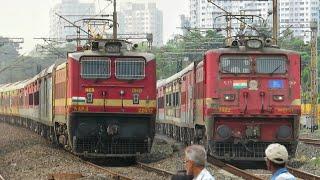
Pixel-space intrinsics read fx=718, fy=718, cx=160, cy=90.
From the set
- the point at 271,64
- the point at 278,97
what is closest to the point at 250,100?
the point at 278,97

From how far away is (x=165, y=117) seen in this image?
35625 mm

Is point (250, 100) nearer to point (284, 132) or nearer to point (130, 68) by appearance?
point (284, 132)

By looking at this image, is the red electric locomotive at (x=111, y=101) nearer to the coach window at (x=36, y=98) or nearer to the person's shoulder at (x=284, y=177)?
the person's shoulder at (x=284, y=177)

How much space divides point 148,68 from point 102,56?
1.31 metres

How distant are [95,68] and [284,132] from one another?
5389 millimetres

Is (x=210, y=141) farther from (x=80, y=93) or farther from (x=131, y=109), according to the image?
(x=80, y=93)

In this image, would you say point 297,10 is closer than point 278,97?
No

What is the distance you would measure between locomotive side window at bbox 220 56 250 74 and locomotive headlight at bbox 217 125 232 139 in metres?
1.47

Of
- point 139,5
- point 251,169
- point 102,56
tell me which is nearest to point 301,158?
point 251,169

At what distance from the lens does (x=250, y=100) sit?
1862 centimetres

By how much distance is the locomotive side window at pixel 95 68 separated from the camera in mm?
19594

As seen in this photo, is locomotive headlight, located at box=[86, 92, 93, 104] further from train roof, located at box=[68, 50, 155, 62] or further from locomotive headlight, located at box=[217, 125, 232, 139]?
locomotive headlight, located at box=[217, 125, 232, 139]

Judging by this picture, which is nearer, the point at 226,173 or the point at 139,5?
the point at 226,173

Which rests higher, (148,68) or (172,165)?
(148,68)
